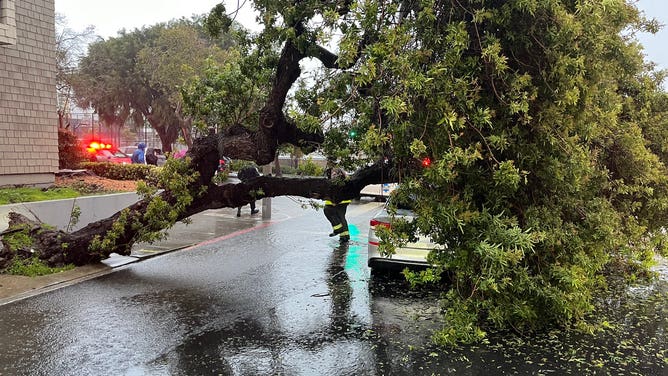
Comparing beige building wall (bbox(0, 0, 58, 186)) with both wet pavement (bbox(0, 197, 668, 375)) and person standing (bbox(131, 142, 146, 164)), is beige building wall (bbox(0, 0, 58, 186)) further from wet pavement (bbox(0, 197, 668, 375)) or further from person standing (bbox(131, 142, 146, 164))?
person standing (bbox(131, 142, 146, 164))

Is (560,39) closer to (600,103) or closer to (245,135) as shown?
(600,103)

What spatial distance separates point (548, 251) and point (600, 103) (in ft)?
5.46

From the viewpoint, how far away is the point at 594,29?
4.63m

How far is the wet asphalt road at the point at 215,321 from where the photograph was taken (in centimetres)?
502

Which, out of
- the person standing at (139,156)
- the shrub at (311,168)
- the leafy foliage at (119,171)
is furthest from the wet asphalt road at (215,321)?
the person standing at (139,156)

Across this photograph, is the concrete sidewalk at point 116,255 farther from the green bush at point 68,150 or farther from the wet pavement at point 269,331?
the green bush at point 68,150

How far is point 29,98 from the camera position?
13070 millimetres

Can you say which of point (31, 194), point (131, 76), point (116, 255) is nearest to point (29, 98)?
point (31, 194)

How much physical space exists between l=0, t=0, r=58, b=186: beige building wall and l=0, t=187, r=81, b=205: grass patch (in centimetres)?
68

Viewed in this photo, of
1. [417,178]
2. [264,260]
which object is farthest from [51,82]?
[417,178]

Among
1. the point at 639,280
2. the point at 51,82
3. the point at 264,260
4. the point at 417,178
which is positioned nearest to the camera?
the point at 417,178

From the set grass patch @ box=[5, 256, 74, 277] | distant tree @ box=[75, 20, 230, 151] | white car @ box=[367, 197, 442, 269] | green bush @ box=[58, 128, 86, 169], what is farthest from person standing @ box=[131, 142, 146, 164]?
white car @ box=[367, 197, 442, 269]

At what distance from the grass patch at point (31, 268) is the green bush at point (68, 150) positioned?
325 inches

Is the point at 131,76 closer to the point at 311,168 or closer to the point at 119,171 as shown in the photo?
the point at 119,171
